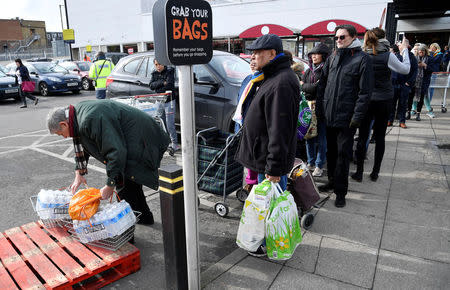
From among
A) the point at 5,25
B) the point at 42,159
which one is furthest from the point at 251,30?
the point at 5,25

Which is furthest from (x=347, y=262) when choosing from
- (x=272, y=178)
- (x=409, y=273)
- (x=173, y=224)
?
(x=173, y=224)

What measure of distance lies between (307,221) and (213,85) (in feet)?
11.0

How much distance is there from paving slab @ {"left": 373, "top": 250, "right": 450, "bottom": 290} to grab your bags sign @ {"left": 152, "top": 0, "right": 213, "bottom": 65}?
90.2 inches

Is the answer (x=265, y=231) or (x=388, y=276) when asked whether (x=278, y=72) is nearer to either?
(x=265, y=231)

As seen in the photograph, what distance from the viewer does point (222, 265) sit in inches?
120

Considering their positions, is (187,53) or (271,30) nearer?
(187,53)

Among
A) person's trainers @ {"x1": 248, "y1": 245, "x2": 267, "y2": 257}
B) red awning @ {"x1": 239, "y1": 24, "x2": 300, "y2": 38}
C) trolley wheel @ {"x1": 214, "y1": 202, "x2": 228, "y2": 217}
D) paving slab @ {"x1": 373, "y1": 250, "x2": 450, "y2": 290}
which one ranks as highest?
red awning @ {"x1": 239, "y1": 24, "x2": 300, "y2": 38}

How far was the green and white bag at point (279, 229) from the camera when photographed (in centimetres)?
282

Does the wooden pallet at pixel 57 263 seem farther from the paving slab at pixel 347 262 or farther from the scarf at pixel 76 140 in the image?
the paving slab at pixel 347 262

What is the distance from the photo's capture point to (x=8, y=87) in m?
13.9

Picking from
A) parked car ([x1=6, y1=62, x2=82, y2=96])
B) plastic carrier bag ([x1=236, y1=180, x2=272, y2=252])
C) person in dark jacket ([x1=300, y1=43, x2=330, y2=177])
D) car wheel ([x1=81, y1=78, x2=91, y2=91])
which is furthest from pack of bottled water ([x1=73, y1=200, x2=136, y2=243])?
car wheel ([x1=81, y1=78, x2=91, y2=91])

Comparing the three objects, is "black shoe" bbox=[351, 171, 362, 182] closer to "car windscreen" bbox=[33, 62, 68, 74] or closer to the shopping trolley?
the shopping trolley

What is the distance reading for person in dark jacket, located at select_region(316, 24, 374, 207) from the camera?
3.81m

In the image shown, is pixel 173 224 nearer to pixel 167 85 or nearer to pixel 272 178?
pixel 272 178
